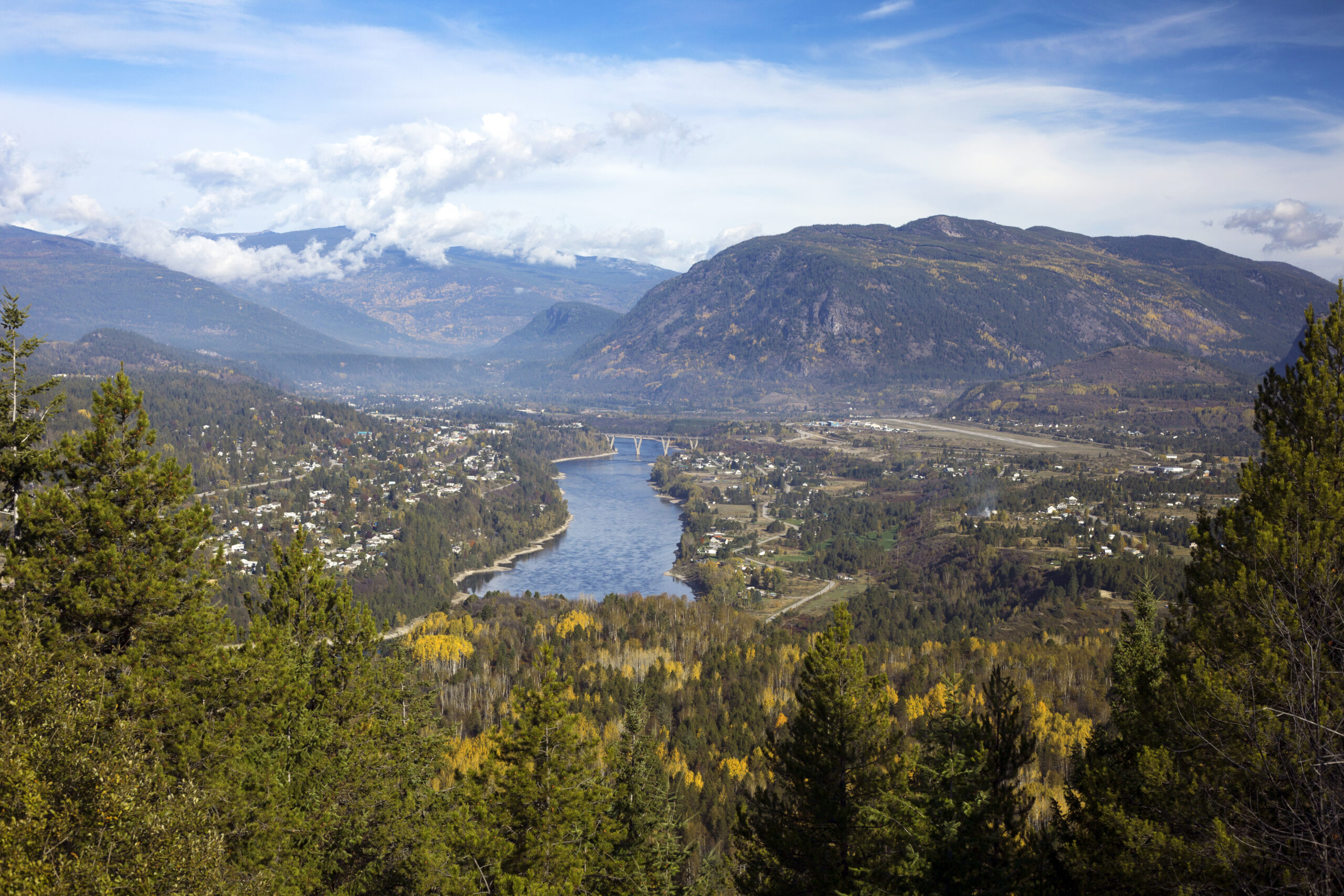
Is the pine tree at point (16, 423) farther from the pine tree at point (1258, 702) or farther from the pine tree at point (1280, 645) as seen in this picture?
the pine tree at point (1280, 645)

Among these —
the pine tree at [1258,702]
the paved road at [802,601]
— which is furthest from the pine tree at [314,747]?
the paved road at [802,601]

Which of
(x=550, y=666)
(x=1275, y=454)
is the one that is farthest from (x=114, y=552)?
(x=1275, y=454)

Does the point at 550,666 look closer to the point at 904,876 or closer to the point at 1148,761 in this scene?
the point at 904,876

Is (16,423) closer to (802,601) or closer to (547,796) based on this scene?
(547,796)

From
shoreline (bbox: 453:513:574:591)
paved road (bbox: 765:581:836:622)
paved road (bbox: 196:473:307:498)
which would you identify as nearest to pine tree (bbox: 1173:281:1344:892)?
paved road (bbox: 765:581:836:622)

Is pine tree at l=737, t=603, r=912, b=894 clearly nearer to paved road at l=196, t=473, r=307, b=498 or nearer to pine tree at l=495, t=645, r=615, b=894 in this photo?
pine tree at l=495, t=645, r=615, b=894

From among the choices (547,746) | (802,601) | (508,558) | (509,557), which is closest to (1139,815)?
(547,746)
